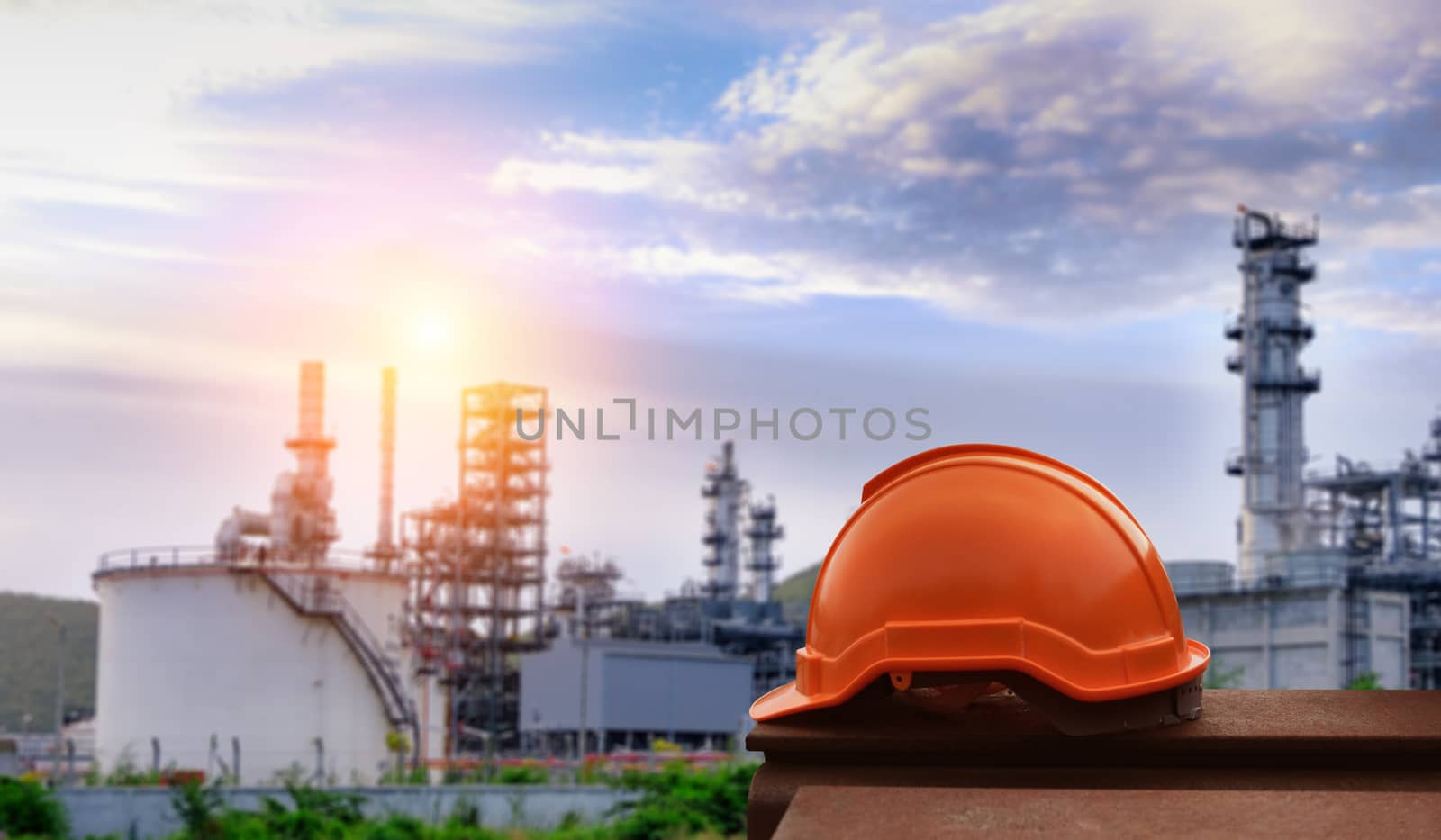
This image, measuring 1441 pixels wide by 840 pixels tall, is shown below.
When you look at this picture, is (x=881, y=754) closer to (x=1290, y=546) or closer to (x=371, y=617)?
(x=371, y=617)

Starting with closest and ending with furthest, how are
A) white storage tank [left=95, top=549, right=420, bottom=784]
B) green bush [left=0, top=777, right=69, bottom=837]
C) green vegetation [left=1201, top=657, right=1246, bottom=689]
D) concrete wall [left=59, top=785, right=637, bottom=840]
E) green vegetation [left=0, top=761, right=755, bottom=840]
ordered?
green vegetation [left=0, top=761, right=755, bottom=840] < concrete wall [left=59, top=785, right=637, bottom=840] < green bush [left=0, top=777, right=69, bottom=837] < green vegetation [left=1201, top=657, right=1246, bottom=689] < white storage tank [left=95, top=549, right=420, bottom=784]

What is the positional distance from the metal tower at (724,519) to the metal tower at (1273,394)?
2254 centimetres

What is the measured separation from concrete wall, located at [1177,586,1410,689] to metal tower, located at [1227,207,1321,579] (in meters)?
3.65

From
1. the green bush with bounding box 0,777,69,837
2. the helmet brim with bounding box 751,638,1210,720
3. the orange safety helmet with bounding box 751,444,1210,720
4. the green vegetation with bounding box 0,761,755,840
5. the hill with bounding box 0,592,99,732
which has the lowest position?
the hill with bounding box 0,592,99,732

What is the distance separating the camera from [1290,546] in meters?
45.7

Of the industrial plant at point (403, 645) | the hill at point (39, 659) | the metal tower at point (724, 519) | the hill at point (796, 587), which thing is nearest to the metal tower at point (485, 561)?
the industrial plant at point (403, 645)

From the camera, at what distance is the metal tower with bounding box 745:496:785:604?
6384 centimetres

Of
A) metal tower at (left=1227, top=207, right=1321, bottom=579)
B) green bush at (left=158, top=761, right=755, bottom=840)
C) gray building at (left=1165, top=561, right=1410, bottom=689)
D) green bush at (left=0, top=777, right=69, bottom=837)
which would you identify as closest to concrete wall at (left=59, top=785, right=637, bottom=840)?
green bush at (left=158, top=761, right=755, bottom=840)

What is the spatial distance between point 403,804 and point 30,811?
5.60m

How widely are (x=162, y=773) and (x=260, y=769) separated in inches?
242

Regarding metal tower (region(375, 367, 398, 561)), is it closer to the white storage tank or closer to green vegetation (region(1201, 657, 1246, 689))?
the white storage tank

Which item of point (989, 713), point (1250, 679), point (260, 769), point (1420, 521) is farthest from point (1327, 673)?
point (989, 713)

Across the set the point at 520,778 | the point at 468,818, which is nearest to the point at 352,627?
the point at 520,778

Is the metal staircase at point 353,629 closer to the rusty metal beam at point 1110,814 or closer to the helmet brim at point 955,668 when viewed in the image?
the helmet brim at point 955,668
